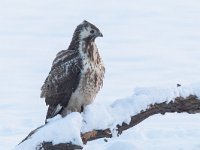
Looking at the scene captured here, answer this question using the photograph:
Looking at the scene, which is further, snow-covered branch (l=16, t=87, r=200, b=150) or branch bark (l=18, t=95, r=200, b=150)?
branch bark (l=18, t=95, r=200, b=150)

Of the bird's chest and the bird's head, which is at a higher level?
the bird's head

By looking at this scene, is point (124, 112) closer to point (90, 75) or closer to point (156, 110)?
point (156, 110)

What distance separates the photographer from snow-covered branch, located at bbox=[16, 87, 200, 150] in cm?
770

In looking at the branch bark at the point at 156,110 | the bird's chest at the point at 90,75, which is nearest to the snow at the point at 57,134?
the branch bark at the point at 156,110

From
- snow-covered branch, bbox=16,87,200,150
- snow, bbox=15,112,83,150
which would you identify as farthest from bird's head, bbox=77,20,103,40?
snow, bbox=15,112,83,150

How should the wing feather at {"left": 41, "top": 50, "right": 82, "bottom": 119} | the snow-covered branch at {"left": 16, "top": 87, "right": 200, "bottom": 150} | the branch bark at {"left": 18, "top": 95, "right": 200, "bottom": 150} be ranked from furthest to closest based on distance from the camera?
1. the wing feather at {"left": 41, "top": 50, "right": 82, "bottom": 119}
2. the branch bark at {"left": 18, "top": 95, "right": 200, "bottom": 150}
3. the snow-covered branch at {"left": 16, "top": 87, "right": 200, "bottom": 150}

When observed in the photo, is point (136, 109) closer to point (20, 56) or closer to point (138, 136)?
point (138, 136)

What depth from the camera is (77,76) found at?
1003 cm

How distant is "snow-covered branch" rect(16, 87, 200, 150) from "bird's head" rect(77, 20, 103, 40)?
5.37 feet

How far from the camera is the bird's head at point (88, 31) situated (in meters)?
9.92

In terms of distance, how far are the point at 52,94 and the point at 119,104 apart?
1.90 meters

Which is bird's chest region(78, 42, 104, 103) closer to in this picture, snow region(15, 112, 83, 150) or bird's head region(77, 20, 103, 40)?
bird's head region(77, 20, 103, 40)

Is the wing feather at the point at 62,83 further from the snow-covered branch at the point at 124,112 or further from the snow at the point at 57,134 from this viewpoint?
the snow at the point at 57,134

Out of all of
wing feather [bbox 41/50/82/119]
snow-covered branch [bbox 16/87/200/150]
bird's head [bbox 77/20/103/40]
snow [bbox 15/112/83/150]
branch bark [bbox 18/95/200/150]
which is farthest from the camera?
wing feather [bbox 41/50/82/119]
